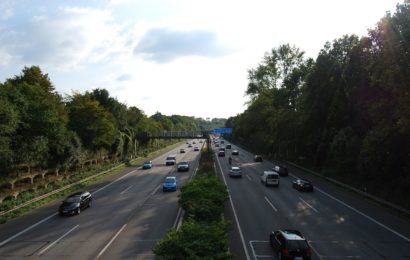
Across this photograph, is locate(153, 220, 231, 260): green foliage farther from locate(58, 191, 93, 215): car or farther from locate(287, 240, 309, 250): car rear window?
locate(58, 191, 93, 215): car

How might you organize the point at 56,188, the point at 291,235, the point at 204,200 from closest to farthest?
the point at 291,235, the point at 204,200, the point at 56,188

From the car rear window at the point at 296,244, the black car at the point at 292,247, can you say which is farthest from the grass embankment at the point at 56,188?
the car rear window at the point at 296,244

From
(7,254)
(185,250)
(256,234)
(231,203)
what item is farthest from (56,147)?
(185,250)

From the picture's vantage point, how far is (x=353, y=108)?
48.8m

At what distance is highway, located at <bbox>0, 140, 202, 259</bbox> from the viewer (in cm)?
1995

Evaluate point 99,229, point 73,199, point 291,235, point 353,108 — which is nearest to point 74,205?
point 73,199

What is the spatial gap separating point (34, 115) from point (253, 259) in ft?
99.8

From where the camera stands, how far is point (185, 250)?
12859 mm

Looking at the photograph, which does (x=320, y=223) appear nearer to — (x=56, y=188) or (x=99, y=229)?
(x=99, y=229)

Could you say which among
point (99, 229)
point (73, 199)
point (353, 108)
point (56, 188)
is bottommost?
point (99, 229)

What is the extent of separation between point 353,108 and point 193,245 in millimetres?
40497

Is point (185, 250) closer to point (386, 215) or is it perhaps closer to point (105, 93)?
point (386, 215)

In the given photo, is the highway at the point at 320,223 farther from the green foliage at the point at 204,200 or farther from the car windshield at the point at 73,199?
the car windshield at the point at 73,199

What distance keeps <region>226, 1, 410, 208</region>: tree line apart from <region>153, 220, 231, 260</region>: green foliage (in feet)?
53.8
